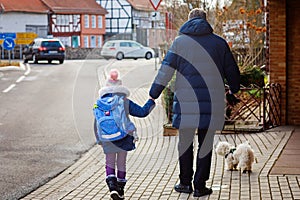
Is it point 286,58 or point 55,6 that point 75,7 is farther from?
point 286,58

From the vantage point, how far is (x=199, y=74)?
24.7 feet

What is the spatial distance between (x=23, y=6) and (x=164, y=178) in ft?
207

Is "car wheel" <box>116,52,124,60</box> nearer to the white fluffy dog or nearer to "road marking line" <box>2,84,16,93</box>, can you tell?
"road marking line" <box>2,84,16,93</box>

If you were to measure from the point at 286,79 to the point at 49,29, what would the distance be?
61604 mm

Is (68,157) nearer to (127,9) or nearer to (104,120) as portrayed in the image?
(104,120)

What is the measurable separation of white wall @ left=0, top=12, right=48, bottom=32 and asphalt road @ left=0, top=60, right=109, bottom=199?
40.3 metres

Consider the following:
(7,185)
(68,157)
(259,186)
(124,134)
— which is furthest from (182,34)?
(68,157)

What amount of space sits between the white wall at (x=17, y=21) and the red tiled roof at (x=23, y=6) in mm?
546

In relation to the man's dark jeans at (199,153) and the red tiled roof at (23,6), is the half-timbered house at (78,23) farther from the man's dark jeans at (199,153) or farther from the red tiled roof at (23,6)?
the man's dark jeans at (199,153)

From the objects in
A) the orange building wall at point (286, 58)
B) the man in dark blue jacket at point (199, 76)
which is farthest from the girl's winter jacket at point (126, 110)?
the orange building wall at point (286, 58)

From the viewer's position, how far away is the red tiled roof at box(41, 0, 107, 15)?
73.7 metres

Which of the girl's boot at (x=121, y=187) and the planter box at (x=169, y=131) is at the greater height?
the girl's boot at (x=121, y=187)

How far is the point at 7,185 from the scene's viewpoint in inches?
359

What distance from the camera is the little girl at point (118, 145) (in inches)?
299
